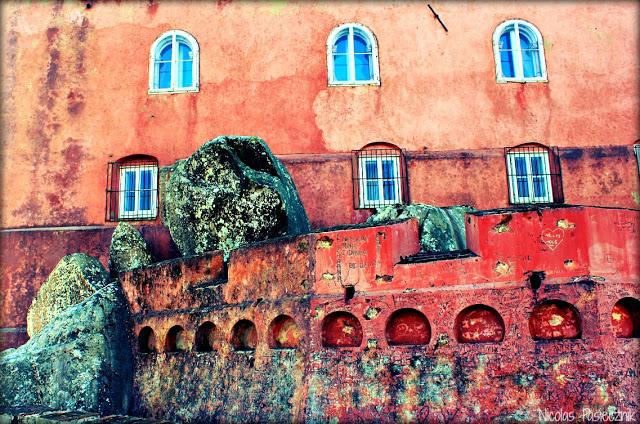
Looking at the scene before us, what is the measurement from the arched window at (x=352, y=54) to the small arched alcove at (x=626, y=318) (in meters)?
9.70

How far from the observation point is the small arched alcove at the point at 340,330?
8789mm

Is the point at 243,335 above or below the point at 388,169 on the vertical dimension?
below

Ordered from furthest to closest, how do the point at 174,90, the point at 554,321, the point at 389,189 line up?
1. the point at 174,90
2. the point at 389,189
3. the point at 554,321

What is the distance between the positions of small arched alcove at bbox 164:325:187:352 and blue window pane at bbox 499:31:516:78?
1044 centimetres

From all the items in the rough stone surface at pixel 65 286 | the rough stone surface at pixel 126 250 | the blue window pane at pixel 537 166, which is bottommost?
the rough stone surface at pixel 65 286

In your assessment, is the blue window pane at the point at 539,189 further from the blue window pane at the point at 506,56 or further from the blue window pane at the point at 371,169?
the blue window pane at the point at 371,169

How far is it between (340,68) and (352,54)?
472 millimetres

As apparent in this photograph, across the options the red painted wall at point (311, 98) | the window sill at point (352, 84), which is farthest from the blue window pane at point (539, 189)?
the window sill at point (352, 84)

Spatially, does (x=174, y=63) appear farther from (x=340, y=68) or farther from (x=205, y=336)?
(x=205, y=336)

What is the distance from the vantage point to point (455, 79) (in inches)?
656

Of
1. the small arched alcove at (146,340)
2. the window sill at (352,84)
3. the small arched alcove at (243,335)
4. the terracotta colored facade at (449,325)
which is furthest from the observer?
the window sill at (352,84)

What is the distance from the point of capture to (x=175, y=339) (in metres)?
11.0

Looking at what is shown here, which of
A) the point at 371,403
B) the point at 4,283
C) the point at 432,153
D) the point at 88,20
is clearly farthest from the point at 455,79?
the point at 4,283

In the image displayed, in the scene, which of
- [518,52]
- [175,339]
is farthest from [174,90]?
[518,52]
